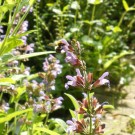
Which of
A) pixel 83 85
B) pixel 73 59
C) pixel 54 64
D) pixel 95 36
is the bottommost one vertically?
pixel 95 36

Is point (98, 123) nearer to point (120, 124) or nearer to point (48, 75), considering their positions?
point (48, 75)

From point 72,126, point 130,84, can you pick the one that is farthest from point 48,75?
point 130,84

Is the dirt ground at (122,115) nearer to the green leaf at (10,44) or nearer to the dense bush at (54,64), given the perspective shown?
the dense bush at (54,64)

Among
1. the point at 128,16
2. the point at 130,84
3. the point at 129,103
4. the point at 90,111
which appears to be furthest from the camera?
the point at 128,16

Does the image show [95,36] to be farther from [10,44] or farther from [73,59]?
[73,59]

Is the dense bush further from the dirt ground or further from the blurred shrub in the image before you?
the dirt ground

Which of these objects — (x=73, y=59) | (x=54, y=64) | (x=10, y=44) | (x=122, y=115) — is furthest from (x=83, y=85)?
(x=122, y=115)

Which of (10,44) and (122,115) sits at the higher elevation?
(10,44)

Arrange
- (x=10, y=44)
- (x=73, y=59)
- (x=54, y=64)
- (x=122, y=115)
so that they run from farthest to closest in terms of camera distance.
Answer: (x=122, y=115) → (x=54, y=64) → (x=10, y=44) → (x=73, y=59)

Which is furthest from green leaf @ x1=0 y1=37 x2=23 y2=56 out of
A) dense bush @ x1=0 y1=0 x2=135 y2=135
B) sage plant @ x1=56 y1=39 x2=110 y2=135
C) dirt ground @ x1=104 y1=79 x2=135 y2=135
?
dirt ground @ x1=104 y1=79 x2=135 y2=135
